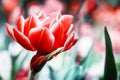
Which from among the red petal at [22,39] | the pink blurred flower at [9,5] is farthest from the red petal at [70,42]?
Answer: the pink blurred flower at [9,5]

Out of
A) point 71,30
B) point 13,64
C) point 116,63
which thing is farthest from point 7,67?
point 116,63

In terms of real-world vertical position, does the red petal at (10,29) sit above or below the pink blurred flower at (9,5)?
below

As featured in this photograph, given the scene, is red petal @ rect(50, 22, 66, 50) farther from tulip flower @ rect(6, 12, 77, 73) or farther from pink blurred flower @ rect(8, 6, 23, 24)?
pink blurred flower @ rect(8, 6, 23, 24)

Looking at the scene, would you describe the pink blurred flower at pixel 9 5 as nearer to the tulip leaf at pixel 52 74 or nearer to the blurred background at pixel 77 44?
the blurred background at pixel 77 44

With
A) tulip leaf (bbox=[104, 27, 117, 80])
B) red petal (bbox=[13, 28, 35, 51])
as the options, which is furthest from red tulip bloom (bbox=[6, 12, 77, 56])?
tulip leaf (bbox=[104, 27, 117, 80])

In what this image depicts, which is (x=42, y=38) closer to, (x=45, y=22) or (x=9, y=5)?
(x=45, y=22)

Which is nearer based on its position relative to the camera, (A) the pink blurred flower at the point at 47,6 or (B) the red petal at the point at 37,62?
(B) the red petal at the point at 37,62

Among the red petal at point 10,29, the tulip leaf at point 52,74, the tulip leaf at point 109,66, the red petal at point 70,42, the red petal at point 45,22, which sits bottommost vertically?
the tulip leaf at point 52,74
